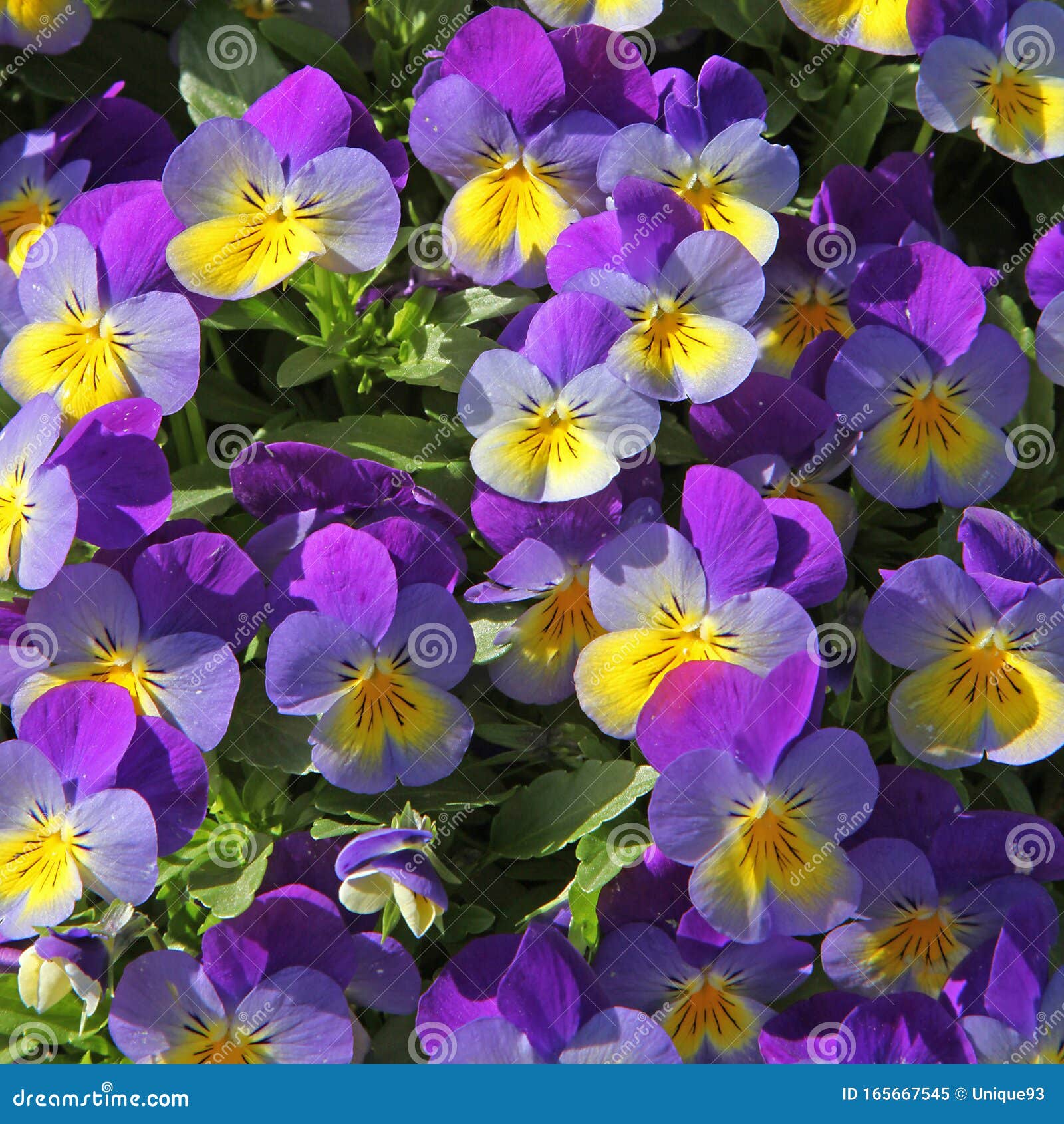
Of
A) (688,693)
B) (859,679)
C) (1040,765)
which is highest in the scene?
(688,693)

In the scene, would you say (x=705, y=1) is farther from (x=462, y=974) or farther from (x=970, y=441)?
(x=462, y=974)

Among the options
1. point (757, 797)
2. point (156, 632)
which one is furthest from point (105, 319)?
point (757, 797)

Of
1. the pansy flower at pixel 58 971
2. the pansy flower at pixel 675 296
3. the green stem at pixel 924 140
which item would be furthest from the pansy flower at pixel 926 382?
the pansy flower at pixel 58 971

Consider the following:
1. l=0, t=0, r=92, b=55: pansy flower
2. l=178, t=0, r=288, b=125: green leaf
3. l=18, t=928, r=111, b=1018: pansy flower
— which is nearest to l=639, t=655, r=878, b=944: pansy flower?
l=18, t=928, r=111, b=1018: pansy flower

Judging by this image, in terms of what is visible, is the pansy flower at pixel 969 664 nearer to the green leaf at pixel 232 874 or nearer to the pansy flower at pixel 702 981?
the pansy flower at pixel 702 981

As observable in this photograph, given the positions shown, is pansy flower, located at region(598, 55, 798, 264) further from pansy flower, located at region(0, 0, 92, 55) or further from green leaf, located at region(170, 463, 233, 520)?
pansy flower, located at region(0, 0, 92, 55)

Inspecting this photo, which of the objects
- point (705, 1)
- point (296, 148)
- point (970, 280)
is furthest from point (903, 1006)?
point (705, 1)
